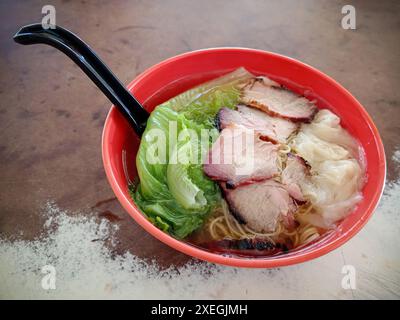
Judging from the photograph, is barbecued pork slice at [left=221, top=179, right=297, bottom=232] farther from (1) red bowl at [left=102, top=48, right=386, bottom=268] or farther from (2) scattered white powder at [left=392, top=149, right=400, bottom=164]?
(2) scattered white powder at [left=392, top=149, right=400, bottom=164]

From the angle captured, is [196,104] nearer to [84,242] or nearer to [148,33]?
[84,242]

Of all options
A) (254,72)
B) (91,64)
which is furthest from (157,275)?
(254,72)

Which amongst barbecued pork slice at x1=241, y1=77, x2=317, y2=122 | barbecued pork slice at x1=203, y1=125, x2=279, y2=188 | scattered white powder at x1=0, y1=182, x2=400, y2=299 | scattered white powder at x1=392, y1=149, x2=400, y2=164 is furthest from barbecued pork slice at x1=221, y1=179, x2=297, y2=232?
scattered white powder at x1=392, y1=149, x2=400, y2=164

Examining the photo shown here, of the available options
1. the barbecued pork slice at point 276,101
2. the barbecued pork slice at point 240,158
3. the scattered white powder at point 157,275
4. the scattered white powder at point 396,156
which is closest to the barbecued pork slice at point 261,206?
the barbecued pork slice at point 240,158

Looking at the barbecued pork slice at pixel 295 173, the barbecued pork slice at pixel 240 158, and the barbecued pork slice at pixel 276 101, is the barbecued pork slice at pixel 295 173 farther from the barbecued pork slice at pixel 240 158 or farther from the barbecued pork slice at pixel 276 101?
the barbecued pork slice at pixel 276 101

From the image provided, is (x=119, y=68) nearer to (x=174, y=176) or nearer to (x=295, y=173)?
(x=174, y=176)
